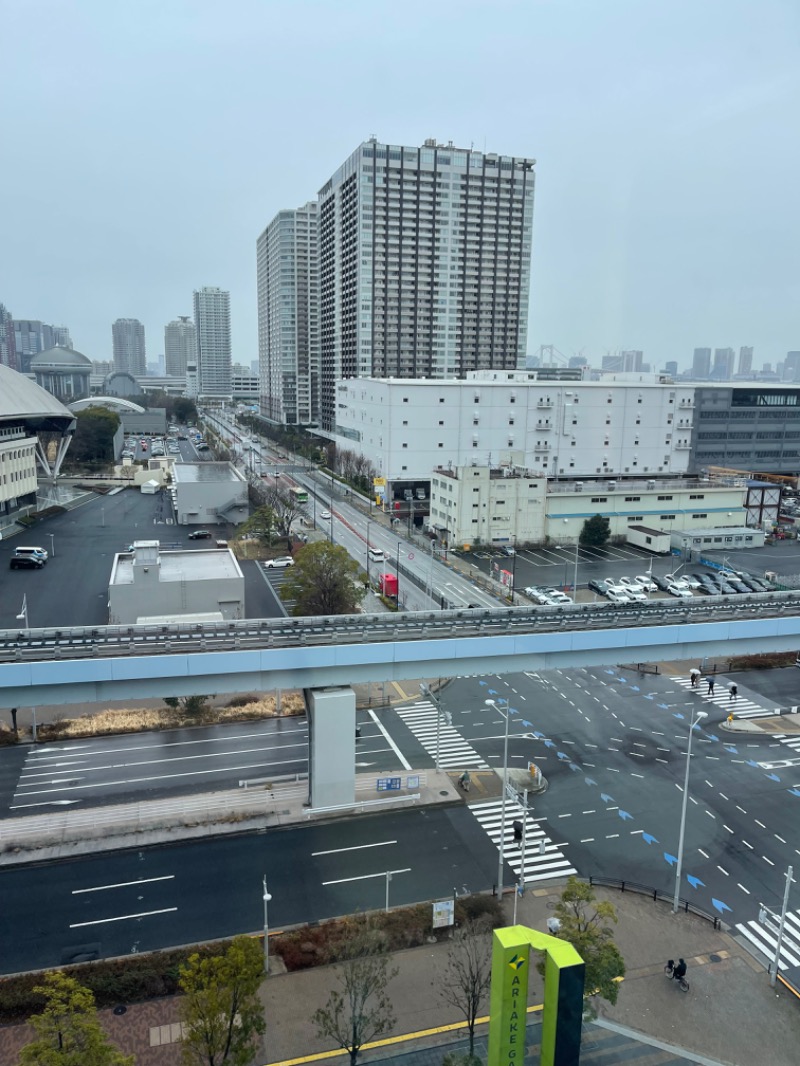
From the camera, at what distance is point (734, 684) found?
113 feet

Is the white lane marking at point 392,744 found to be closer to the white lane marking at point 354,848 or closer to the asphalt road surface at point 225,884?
the asphalt road surface at point 225,884

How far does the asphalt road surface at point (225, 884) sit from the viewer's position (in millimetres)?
18062

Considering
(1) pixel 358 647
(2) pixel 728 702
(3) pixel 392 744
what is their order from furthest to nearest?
1. (2) pixel 728 702
2. (3) pixel 392 744
3. (1) pixel 358 647

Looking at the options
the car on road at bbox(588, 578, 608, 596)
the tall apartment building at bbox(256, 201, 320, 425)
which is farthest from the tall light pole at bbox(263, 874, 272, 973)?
the tall apartment building at bbox(256, 201, 320, 425)

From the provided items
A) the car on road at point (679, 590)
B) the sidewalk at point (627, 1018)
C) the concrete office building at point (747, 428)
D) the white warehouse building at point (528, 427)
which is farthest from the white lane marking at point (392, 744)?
the concrete office building at point (747, 428)

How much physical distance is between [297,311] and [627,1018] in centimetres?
14012

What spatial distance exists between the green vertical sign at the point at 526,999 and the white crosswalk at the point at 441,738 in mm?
13510

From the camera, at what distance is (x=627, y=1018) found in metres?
15.8

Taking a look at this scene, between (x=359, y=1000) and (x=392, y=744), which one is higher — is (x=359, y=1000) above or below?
above

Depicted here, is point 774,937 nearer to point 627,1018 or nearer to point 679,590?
point 627,1018

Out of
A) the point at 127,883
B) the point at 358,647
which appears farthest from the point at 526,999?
the point at 127,883

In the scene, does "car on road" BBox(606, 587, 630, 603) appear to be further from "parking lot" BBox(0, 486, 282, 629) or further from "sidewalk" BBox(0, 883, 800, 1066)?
"sidewalk" BBox(0, 883, 800, 1066)

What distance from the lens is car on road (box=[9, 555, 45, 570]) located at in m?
50.8

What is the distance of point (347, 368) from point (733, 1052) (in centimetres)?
10220
